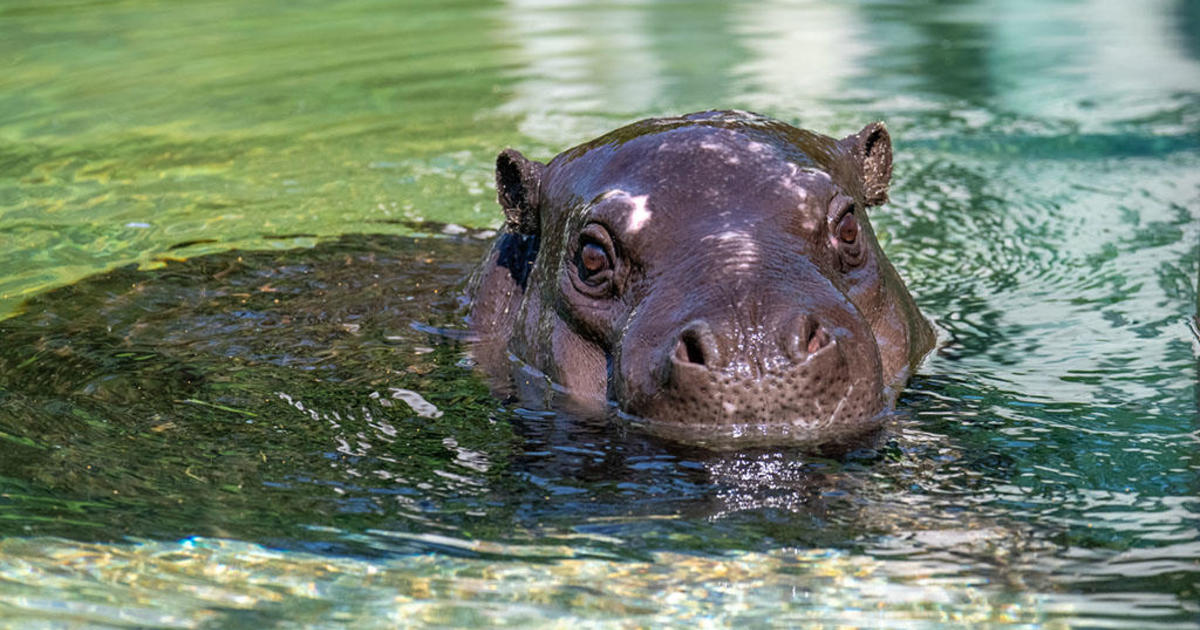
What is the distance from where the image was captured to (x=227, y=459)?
6027mm

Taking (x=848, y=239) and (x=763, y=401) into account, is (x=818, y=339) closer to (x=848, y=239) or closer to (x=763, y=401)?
(x=763, y=401)

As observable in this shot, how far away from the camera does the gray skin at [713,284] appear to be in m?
5.80

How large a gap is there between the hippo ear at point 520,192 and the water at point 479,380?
0.71 meters

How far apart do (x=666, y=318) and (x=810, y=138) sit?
58.9 inches

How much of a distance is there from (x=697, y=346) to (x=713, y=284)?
315 mm

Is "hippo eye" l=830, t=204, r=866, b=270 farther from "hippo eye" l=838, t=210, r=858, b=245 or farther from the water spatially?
the water

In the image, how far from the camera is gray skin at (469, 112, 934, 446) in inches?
228

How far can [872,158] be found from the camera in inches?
298

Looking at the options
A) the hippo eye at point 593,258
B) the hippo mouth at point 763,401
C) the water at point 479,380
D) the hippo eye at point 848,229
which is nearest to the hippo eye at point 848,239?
the hippo eye at point 848,229

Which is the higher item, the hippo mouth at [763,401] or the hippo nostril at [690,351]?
the hippo nostril at [690,351]

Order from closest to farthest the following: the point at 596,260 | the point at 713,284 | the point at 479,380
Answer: the point at 713,284 < the point at 596,260 < the point at 479,380

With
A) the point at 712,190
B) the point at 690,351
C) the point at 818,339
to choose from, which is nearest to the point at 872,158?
the point at 712,190

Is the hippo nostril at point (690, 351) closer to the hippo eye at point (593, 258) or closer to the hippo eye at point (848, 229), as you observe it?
the hippo eye at point (593, 258)

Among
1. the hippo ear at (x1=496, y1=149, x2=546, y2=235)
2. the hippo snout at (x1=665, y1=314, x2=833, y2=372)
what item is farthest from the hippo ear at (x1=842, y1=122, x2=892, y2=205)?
the hippo snout at (x1=665, y1=314, x2=833, y2=372)
